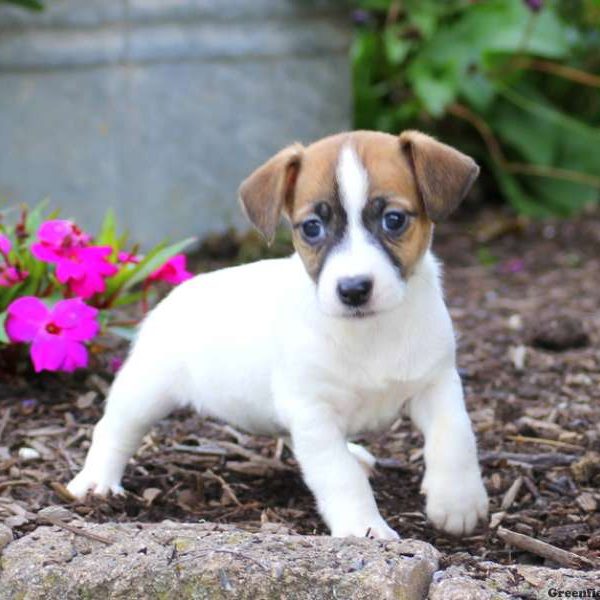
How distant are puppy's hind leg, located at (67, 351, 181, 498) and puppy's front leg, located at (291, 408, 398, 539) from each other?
2.06ft

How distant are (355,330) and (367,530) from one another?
604mm

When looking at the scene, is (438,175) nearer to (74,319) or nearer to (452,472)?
(452,472)

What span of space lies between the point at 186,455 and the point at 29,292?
38.3 inches

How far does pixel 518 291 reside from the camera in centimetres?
716

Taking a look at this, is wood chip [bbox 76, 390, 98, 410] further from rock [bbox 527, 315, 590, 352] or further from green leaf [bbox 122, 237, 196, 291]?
rock [bbox 527, 315, 590, 352]

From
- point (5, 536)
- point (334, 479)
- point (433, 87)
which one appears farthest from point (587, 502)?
point (433, 87)

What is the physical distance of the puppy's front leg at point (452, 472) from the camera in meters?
3.67

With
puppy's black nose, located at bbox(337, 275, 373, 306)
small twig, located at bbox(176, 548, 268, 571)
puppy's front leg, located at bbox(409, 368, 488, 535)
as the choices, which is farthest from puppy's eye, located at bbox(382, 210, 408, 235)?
small twig, located at bbox(176, 548, 268, 571)

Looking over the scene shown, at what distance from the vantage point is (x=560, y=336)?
581 cm

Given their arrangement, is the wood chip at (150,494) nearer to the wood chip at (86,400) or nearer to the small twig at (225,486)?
the small twig at (225,486)

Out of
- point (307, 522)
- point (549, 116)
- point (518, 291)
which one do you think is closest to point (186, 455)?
point (307, 522)

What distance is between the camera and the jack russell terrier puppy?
3.61 metres

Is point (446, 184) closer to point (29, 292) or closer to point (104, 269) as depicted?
point (104, 269)

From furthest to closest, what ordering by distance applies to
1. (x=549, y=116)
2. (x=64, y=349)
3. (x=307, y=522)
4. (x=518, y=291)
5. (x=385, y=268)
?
(x=549, y=116) → (x=518, y=291) → (x=64, y=349) → (x=307, y=522) → (x=385, y=268)
